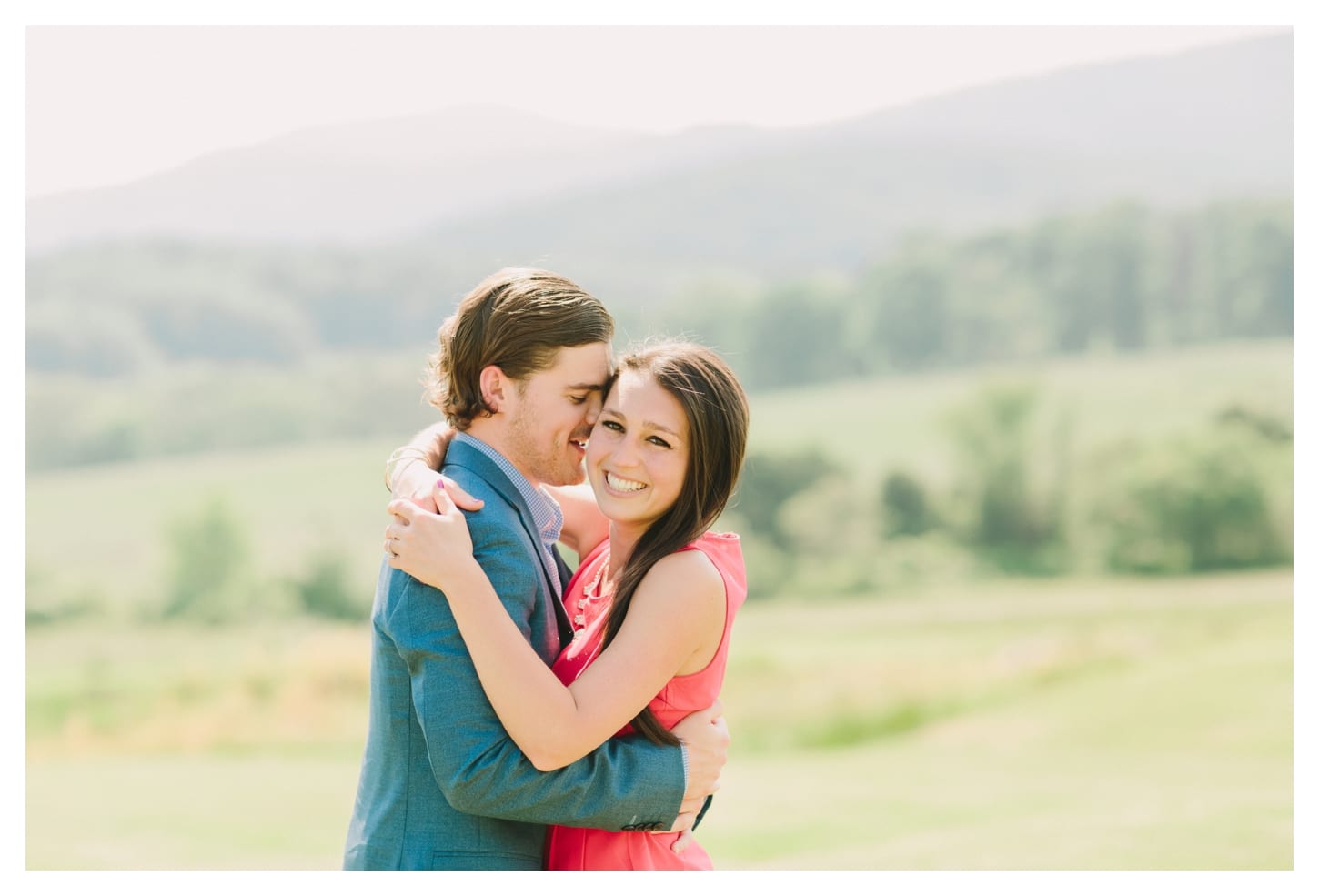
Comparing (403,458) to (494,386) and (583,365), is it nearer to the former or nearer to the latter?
(494,386)

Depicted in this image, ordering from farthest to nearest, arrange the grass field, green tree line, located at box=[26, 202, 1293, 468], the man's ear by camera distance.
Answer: green tree line, located at box=[26, 202, 1293, 468], the grass field, the man's ear

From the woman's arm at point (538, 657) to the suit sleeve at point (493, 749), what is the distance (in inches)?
1.8

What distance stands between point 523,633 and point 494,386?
63 centimetres

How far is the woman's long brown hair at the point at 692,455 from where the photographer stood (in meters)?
2.76

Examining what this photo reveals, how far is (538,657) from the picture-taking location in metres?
2.55

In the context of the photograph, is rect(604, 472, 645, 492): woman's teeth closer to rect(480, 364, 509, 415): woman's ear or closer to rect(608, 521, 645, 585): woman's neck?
rect(608, 521, 645, 585): woman's neck

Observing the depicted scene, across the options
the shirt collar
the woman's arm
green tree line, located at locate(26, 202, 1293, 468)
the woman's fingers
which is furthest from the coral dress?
green tree line, located at locate(26, 202, 1293, 468)

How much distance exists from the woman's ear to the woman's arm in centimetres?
33

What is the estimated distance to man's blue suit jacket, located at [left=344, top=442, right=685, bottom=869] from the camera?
8.30 feet

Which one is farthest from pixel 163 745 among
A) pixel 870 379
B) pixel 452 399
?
pixel 452 399

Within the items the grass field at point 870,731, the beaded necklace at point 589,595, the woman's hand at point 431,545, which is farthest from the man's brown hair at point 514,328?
the grass field at point 870,731

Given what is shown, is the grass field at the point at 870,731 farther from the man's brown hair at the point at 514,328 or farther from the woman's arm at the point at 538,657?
the man's brown hair at the point at 514,328

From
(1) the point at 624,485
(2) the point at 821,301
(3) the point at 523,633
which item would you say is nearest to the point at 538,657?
(3) the point at 523,633
